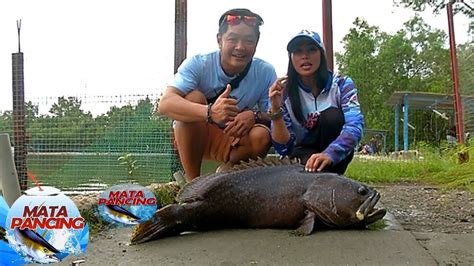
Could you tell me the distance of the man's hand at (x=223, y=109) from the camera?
277 cm

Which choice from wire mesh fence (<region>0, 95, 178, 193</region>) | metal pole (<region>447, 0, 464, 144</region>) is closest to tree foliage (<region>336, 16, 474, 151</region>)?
metal pole (<region>447, 0, 464, 144</region>)

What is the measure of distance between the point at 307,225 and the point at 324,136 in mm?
681

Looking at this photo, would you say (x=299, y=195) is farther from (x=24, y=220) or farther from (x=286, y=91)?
(x=24, y=220)

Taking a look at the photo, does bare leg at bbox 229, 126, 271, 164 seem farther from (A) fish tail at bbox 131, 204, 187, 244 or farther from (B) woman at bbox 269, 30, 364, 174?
(A) fish tail at bbox 131, 204, 187, 244

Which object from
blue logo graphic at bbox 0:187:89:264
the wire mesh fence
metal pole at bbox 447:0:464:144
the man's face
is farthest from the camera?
metal pole at bbox 447:0:464:144

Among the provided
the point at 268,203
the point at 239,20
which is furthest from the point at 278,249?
the point at 239,20

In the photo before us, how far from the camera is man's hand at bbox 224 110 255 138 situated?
292 cm

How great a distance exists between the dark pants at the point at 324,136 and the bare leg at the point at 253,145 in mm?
167

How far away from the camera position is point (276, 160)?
2.82 meters

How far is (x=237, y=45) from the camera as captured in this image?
299cm

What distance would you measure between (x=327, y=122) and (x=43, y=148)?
3802 mm

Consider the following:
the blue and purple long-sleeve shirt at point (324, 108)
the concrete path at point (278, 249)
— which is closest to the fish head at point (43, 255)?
the concrete path at point (278, 249)

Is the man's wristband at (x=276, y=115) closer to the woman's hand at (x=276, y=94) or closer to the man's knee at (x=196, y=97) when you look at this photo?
the woman's hand at (x=276, y=94)

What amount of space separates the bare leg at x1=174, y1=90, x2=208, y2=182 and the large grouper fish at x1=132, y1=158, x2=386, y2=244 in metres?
0.48
